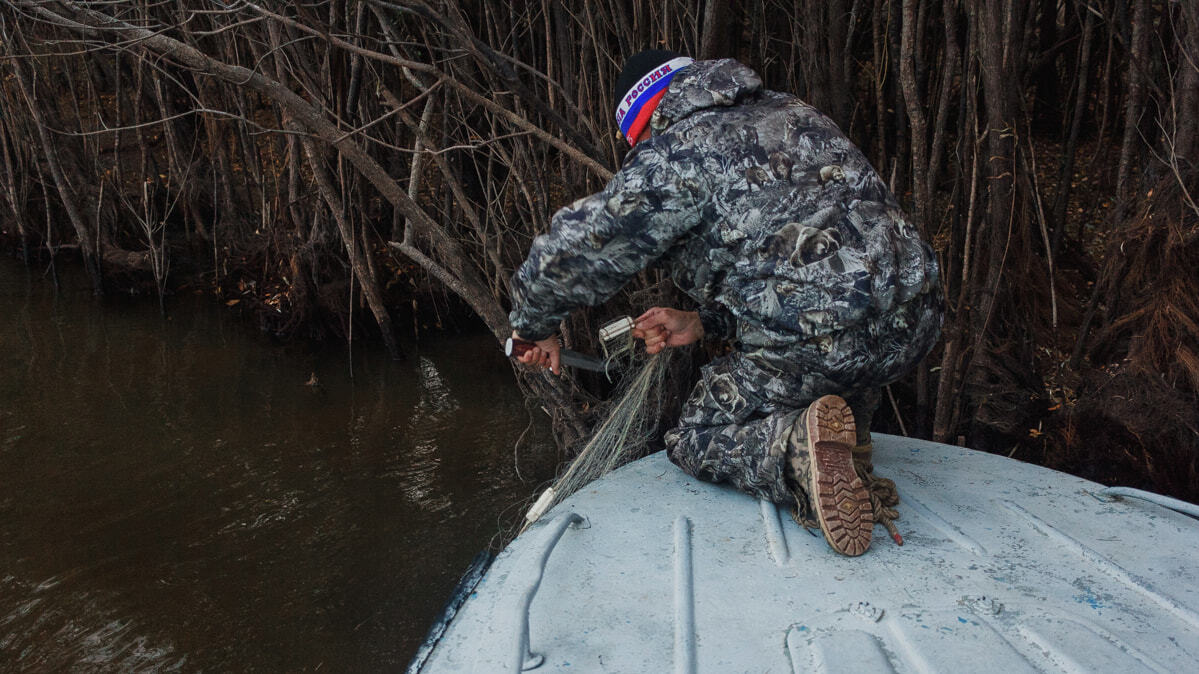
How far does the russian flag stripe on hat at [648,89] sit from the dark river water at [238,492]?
1744 mm

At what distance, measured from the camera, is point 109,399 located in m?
5.00

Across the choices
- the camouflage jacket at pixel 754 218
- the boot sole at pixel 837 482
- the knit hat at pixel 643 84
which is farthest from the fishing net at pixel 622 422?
the boot sole at pixel 837 482

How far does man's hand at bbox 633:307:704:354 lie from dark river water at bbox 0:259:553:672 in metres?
1.21

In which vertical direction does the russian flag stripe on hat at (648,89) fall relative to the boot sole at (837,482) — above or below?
above

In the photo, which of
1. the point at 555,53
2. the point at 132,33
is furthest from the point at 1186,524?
the point at 132,33

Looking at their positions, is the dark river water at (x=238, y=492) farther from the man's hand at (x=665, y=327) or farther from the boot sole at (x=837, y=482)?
the boot sole at (x=837, y=482)

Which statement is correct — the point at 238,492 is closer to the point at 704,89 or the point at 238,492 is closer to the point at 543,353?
the point at 543,353

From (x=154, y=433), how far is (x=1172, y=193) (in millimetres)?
4416

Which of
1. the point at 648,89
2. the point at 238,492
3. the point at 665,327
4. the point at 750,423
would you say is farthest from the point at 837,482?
the point at 238,492

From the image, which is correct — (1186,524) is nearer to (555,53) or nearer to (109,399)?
(555,53)

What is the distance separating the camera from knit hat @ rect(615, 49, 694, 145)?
2.30 m

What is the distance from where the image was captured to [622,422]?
10.1 ft

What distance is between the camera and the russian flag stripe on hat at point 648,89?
2.30 m

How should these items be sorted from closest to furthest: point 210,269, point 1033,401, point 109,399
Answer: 1. point 1033,401
2. point 109,399
3. point 210,269
